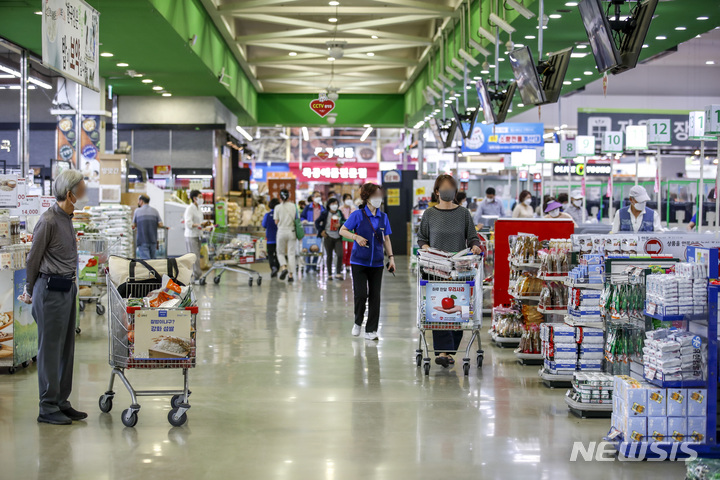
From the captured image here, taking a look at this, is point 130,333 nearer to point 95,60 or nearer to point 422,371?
point 422,371

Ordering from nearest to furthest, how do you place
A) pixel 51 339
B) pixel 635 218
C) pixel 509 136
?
pixel 51 339
pixel 635 218
pixel 509 136

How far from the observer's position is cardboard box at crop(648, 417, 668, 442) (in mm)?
4664

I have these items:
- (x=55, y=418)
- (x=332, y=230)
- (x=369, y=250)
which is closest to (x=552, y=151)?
(x=332, y=230)

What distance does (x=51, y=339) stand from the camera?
17.4 feet

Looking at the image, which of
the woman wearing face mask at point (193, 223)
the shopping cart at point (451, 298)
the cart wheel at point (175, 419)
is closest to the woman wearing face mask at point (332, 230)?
the woman wearing face mask at point (193, 223)

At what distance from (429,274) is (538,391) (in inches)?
57.0

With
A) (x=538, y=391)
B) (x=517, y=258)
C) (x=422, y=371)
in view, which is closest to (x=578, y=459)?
(x=538, y=391)

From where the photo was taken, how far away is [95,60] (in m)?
7.77

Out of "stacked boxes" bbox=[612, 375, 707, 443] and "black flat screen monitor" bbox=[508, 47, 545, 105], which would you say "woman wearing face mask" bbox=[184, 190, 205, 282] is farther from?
"stacked boxes" bbox=[612, 375, 707, 443]

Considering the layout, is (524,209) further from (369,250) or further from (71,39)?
(71,39)

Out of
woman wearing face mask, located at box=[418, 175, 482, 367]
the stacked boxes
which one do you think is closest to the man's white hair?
woman wearing face mask, located at box=[418, 175, 482, 367]

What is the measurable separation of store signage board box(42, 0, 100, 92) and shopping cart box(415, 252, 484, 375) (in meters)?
3.44

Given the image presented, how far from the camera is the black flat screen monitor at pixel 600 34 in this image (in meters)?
6.96

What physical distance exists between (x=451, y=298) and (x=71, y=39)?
13.0 feet
